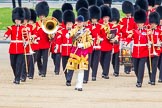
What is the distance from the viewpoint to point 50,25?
56.5 ft

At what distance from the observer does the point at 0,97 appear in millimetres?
13797

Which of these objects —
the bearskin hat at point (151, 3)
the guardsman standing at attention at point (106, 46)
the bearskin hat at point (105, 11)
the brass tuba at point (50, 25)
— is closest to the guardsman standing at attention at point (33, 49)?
the brass tuba at point (50, 25)

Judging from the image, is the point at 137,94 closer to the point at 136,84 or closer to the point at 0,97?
the point at 136,84

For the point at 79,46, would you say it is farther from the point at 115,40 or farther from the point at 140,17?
the point at 115,40

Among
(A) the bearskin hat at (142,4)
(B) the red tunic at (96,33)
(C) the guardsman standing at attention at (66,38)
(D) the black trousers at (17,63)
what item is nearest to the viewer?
(D) the black trousers at (17,63)

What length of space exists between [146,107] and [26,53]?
4333 millimetres

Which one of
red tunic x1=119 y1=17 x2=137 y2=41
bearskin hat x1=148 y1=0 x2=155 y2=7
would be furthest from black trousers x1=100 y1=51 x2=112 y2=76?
bearskin hat x1=148 y1=0 x2=155 y2=7

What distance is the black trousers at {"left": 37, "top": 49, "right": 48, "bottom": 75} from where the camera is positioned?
17641 millimetres

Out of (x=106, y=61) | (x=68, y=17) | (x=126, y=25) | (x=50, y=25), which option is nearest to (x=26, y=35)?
(x=68, y=17)

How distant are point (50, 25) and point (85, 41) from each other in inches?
94.1

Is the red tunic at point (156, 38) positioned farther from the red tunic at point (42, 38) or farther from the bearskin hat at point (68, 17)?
the red tunic at point (42, 38)

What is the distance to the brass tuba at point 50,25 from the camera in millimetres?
17062

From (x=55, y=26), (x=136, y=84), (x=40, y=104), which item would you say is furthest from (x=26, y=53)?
(x=40, y=104)

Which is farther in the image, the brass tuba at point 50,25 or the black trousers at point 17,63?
the brass tuba at point 50,25
